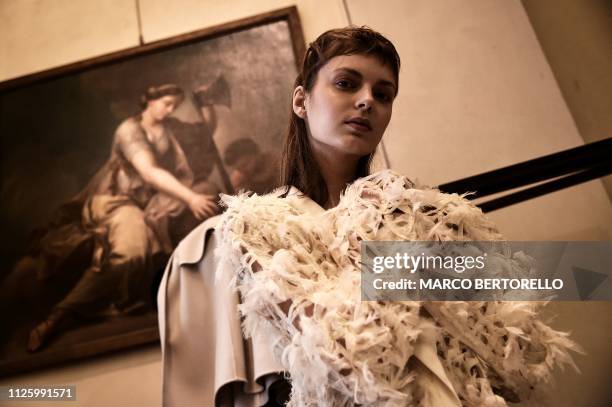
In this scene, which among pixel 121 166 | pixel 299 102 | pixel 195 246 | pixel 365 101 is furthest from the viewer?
pixel 121 166

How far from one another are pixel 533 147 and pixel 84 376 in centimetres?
163

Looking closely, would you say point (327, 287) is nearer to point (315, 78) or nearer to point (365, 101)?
point (365, 101)

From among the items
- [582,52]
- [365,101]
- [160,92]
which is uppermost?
[160,92]

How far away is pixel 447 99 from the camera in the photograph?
1758 millimetres

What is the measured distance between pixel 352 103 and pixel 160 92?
4.01 ft

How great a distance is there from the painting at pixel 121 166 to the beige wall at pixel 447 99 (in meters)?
0.10

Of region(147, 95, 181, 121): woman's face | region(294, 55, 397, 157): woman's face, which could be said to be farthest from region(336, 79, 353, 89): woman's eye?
region(147, 95, 181, 121): woman's face

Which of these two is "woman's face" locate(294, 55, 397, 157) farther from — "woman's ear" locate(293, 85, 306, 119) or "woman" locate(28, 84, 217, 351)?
"woman" locate(28, 84, 217, 351)

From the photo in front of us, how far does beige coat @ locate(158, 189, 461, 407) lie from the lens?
1044 mm

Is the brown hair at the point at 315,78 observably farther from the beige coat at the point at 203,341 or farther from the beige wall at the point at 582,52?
the beige wall at the point at 582,52

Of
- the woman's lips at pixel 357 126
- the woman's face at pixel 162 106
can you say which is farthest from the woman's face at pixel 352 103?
the woman's face at pixel 162 106

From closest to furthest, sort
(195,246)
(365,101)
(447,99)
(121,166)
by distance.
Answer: (365,101)
(195,246)
(447,99)
(121,166)

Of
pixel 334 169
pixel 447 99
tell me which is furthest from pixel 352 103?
pixel 447 99

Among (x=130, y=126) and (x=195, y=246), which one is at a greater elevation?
(x=130, y=126)
